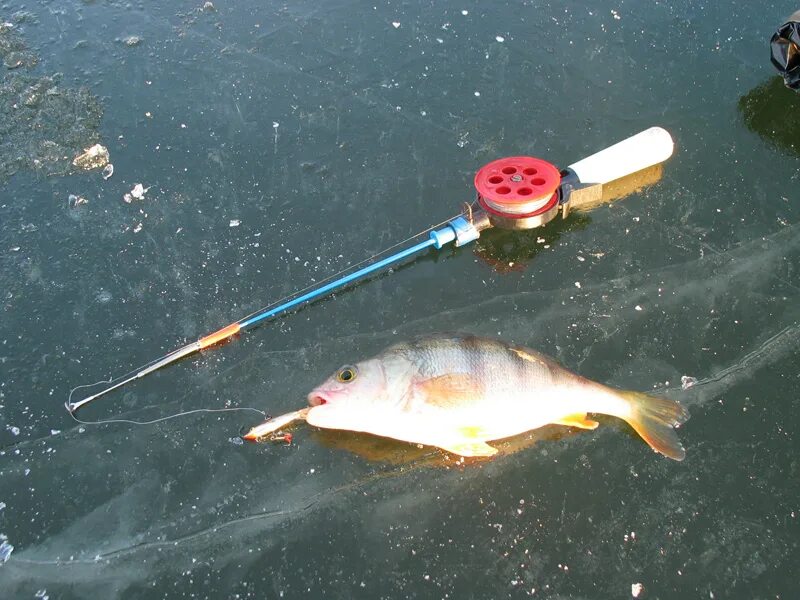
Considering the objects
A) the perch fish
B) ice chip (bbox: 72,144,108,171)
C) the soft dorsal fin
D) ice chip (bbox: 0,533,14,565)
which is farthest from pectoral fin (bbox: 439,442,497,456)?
ice chip (bbox: 72,144,108,171)

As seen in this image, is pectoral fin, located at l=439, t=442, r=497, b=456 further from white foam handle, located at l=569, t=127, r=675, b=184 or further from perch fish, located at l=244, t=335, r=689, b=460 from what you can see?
white foam handle, located at l=569, t=127, r=675, b=184

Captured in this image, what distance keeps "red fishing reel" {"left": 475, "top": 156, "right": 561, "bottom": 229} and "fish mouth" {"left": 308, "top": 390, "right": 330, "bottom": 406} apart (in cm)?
140

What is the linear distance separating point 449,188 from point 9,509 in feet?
9.27

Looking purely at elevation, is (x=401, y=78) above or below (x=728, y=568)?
above

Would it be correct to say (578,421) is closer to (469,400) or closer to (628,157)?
(469,400)

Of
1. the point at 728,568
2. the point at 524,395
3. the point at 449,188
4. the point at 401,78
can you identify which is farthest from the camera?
the point at 401,78

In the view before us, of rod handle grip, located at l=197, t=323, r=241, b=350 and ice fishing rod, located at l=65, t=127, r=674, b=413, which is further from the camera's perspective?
ice fishing rod, located at l=65, t=127, r=674, b=413

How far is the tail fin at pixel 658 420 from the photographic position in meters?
2.67

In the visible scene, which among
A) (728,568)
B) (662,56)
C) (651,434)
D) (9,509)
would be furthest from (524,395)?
(662,56)

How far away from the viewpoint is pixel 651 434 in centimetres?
270

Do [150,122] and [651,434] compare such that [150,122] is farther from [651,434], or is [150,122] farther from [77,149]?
[651,434]

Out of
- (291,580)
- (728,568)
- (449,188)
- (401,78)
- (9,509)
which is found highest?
(401,78)

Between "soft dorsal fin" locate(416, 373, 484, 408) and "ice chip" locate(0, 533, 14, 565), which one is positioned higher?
"soft dorsal fin" locate(416, 373, 484, 408)

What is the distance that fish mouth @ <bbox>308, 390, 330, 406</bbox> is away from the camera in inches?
107
